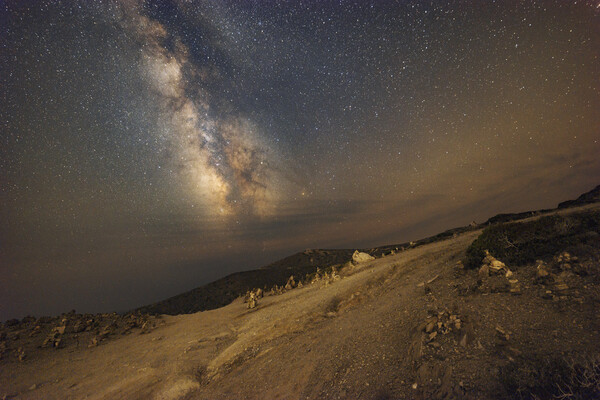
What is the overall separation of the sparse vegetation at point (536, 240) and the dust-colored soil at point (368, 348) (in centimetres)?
87

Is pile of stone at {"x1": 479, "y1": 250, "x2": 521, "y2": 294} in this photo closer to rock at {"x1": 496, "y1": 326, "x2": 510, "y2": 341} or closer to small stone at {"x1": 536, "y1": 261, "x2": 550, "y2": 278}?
small stone at {"x1": 536, "y1": 261, "x2": 550, "y2": 278}

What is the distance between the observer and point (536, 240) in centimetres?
956

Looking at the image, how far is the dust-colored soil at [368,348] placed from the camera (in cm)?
534

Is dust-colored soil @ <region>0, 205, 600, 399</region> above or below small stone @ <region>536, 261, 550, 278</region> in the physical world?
below

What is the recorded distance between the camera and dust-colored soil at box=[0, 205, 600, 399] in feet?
17.5

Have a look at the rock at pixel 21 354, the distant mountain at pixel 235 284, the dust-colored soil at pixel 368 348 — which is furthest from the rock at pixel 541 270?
the distant mountain at pixel 235 284

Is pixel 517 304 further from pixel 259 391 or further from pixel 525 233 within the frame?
pixel 259 391

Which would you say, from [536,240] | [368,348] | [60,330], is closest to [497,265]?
[536,240]

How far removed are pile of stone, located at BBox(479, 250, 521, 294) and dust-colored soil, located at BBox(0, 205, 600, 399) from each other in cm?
30

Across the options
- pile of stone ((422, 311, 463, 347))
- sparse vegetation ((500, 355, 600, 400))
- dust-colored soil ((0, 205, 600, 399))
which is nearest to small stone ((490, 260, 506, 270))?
dust-colored soil ((0, 205, 600, 399))

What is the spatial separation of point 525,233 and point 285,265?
79.8 meters

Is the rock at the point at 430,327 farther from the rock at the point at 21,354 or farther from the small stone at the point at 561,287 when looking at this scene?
the rock at the point at 21,354

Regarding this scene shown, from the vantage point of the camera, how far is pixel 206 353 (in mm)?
12500

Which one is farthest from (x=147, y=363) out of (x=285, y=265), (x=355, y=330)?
(x=285, y=265)
